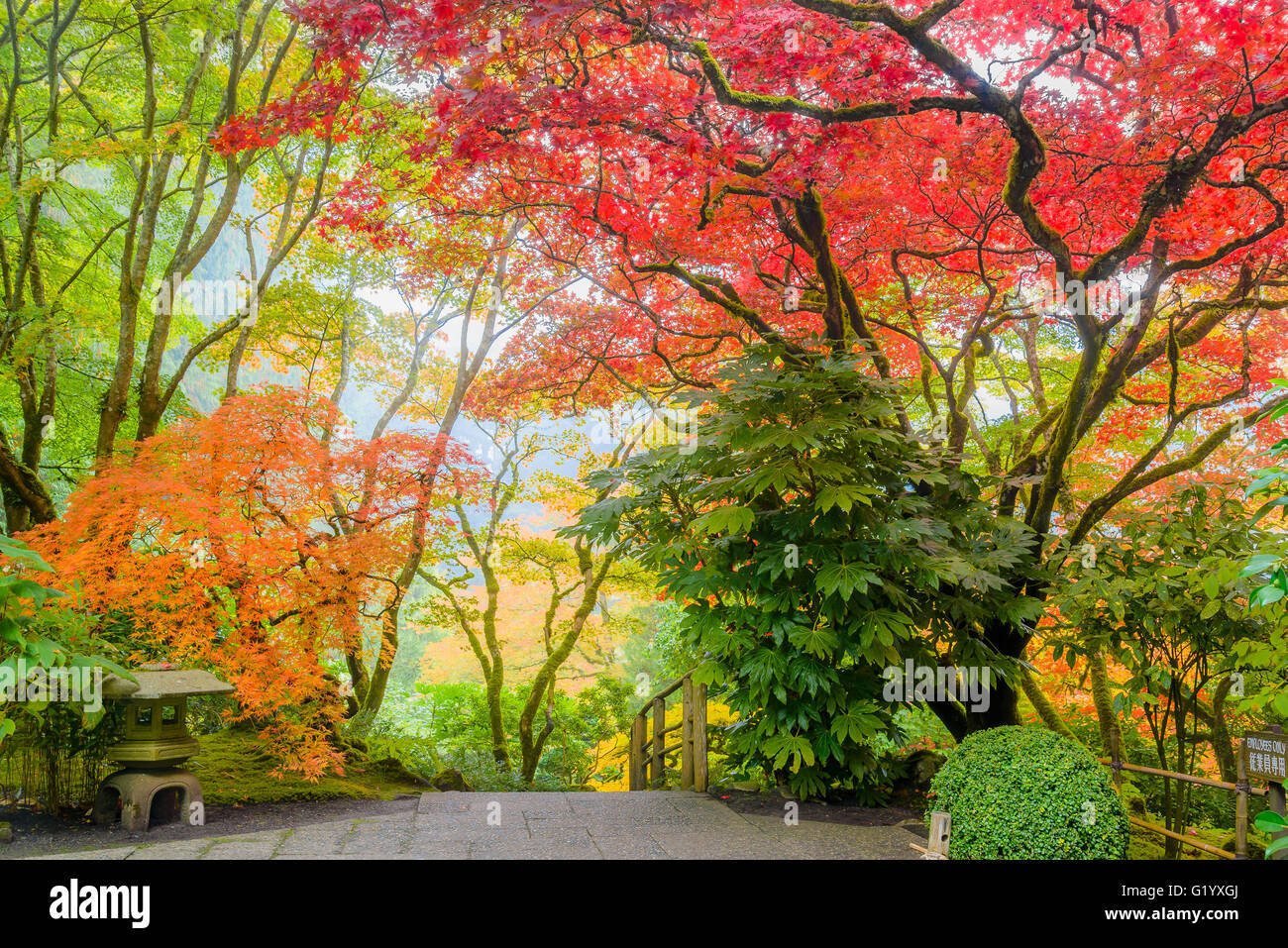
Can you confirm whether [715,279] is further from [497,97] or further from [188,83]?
[188,83]

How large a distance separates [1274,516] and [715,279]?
20.1ft

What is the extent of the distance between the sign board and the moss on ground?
5.87 metres

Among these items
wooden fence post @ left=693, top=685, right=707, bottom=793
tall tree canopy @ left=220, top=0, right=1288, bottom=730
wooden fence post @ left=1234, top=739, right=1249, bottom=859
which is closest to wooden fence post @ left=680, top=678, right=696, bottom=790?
wooden fence post @ left=693, top=685, right=707, bottom=793

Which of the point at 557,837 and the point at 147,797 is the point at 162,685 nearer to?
the point at 147,797

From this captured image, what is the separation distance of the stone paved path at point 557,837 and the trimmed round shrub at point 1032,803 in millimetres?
485

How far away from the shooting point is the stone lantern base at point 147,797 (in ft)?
15.0

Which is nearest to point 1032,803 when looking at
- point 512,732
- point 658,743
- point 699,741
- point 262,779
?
point 699,741

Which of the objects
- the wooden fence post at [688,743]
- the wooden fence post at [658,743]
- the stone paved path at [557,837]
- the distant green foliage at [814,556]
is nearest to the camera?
the stone paved path at [557,837]

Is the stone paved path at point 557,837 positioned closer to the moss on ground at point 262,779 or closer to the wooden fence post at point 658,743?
the moss on ground at point 262,779

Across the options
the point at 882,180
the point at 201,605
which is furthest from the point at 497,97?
the point at 201,605

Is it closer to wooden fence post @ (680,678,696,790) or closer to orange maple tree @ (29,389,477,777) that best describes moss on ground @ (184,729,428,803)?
orange maple tree @ (29,389,477,777)

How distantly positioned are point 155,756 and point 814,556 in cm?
424

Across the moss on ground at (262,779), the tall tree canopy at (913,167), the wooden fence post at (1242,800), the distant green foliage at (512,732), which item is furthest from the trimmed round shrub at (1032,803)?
the distant green foliage at (512,732)

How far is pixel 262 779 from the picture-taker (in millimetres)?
6086
